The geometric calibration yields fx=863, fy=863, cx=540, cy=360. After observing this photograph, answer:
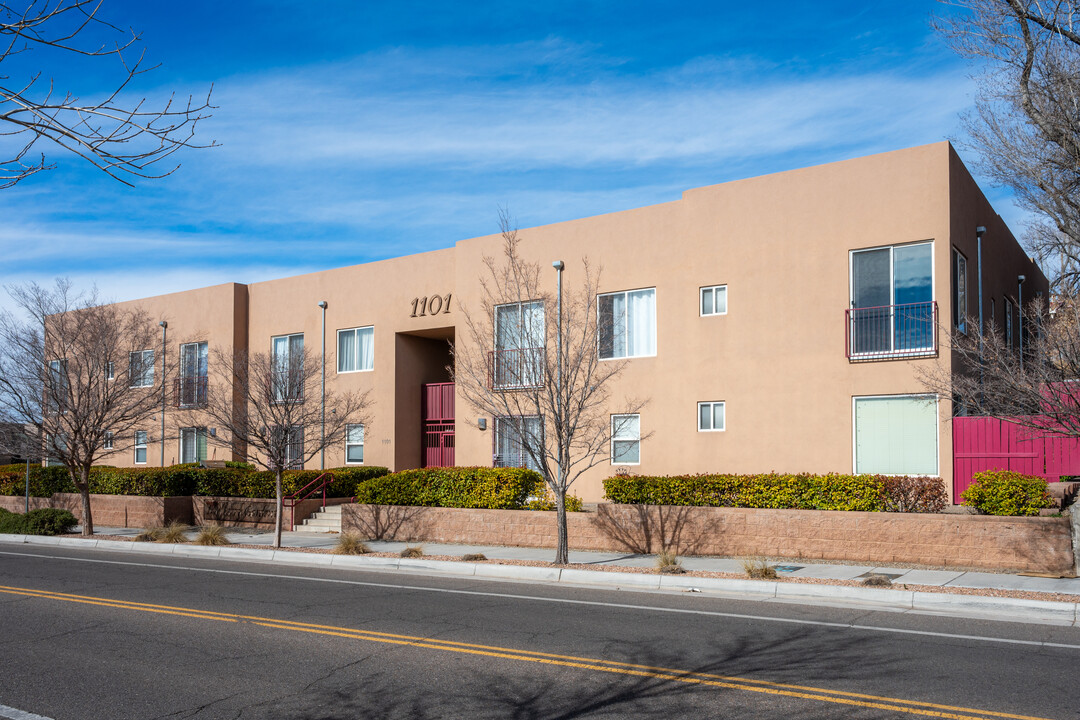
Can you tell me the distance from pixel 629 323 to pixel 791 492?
757cm

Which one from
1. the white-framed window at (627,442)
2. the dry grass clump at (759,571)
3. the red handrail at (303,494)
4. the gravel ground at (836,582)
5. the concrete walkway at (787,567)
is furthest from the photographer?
the red handrail at (303,494)

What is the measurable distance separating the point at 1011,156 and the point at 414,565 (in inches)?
561

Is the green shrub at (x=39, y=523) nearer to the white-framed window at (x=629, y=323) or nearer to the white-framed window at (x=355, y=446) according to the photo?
the white-framed window at (x=355, y=446)

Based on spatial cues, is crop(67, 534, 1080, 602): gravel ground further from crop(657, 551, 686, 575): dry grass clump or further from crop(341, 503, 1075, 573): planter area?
crop(341, 503, 1075, 573): planter area

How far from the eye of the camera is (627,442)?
21.0m

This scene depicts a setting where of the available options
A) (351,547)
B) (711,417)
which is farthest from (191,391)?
(711,417)

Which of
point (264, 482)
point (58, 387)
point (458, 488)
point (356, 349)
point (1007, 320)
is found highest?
point (1007, 320)

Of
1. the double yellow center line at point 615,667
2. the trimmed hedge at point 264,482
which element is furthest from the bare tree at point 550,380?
the double yellow center line at point 615,667

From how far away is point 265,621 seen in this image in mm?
9906

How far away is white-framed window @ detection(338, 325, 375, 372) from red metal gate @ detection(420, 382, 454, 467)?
199 cm

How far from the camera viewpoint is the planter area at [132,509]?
77.6ft

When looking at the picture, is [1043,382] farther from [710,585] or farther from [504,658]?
[504,658]

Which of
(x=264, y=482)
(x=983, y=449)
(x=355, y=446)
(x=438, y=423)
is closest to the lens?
(x=983, y=449)

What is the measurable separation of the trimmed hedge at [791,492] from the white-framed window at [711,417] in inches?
151
